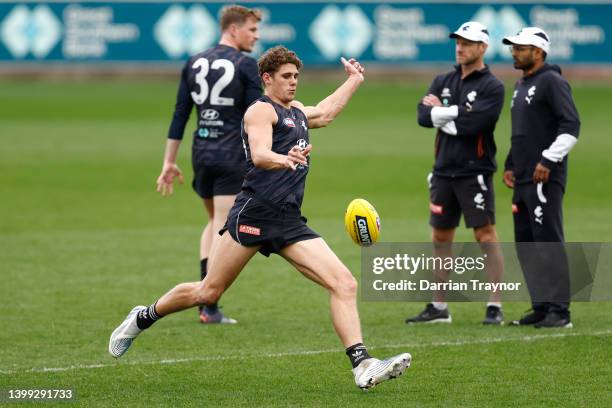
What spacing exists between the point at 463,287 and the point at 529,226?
3.07 feet

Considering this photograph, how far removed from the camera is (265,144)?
7781 mm

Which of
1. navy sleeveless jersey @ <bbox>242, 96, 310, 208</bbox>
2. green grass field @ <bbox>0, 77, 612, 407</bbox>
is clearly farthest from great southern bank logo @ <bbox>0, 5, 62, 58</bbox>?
navy sleeveless jersey @ <bbox>242, 96, 310, 208</bbox>

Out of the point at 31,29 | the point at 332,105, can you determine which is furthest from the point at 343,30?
the point at 332,105

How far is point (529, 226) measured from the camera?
10430 millimetres

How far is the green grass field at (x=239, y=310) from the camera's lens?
7.97 m

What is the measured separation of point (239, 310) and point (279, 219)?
126 inches

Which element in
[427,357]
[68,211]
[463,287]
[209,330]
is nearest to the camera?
[427,357]

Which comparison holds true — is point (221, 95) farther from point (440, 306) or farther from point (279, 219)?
point (279, 219)

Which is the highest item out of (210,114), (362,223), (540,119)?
(540,119)

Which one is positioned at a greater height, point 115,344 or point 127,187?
point 115,344

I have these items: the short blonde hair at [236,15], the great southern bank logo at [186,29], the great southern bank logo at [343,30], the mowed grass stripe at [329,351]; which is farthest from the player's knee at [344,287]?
the great southern bank logo at [186,29]

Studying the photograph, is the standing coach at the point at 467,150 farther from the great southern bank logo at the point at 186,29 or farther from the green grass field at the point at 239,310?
the great southern bank logo at the point at 186,29

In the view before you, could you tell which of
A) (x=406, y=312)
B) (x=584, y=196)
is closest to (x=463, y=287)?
(x=406, y=312)

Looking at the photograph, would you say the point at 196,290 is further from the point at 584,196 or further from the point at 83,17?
the point at 83,17
